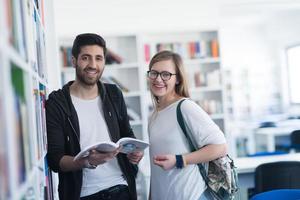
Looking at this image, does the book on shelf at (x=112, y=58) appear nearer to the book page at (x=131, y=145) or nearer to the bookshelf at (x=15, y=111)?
the book page at (x=131, y=145)

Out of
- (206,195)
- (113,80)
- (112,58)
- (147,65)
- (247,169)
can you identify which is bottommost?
(247,169)

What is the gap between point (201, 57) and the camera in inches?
233

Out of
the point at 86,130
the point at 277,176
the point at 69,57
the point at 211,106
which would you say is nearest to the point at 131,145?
the point at 86,130

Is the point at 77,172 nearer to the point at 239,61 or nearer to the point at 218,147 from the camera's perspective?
the point at 218,147

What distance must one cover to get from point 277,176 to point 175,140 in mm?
1519

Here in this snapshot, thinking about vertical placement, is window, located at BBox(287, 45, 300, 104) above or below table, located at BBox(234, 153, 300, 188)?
above

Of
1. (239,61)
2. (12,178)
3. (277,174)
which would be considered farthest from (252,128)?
(12,178)

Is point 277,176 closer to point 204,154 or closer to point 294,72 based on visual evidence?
point 204,154

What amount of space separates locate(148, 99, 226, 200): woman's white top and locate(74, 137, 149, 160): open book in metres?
0.10

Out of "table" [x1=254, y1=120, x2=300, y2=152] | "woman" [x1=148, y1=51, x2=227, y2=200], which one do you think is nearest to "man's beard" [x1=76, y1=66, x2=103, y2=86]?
"woman" [x1=148, y1=51, x2=227, y2=200]

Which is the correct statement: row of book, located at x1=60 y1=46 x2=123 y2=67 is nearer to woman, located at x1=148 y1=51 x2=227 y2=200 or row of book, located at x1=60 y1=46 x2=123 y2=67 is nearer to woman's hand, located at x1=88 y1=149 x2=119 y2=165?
woman, located at x1=148 y1=51 x2=227 y2=200

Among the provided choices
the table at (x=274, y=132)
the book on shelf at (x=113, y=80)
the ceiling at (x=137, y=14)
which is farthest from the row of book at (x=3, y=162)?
the table at (x=274, y=132)

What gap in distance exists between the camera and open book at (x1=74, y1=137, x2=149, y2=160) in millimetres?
1624

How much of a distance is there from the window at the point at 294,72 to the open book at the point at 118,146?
26.9ft
